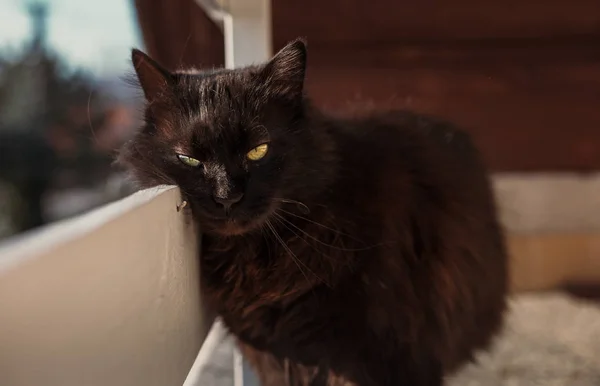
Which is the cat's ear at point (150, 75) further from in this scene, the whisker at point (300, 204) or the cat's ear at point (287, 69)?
the whisker at point (300, 204)

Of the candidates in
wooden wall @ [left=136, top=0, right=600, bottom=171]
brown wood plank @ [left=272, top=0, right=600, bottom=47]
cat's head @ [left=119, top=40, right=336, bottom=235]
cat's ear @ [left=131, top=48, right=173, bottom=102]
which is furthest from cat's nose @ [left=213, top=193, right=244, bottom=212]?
brown wood plank @ [left=272, top=0, right=600, bottom=47]

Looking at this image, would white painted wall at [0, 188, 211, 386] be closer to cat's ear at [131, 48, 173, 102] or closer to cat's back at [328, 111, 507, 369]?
cat's ear at [131, 48, 173, 102]

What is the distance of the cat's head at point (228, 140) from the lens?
887mm

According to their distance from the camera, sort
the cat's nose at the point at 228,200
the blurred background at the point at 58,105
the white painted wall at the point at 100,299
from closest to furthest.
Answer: the white painted wall at the point at 100,299 → the cat's nose at the point at 228,200 → the blurred background at the point at 58,105

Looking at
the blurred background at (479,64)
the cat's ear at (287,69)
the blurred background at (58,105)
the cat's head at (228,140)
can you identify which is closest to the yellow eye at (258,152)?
the cat's head at (228,140)

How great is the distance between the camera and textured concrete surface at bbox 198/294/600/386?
1435 mm

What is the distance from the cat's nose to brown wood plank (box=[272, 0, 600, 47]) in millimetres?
1588

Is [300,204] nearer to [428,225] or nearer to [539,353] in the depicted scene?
[428,225]

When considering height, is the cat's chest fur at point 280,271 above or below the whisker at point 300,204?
below

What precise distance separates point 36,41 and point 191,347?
1133mm

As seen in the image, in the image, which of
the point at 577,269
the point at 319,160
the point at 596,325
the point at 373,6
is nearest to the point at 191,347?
the point at 319,160

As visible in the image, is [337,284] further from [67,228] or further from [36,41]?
[36,41]

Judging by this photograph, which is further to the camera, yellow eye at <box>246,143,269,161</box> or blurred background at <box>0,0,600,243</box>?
blurred background at <box>0,0,600,243</box>

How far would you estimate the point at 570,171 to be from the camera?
2424mm
